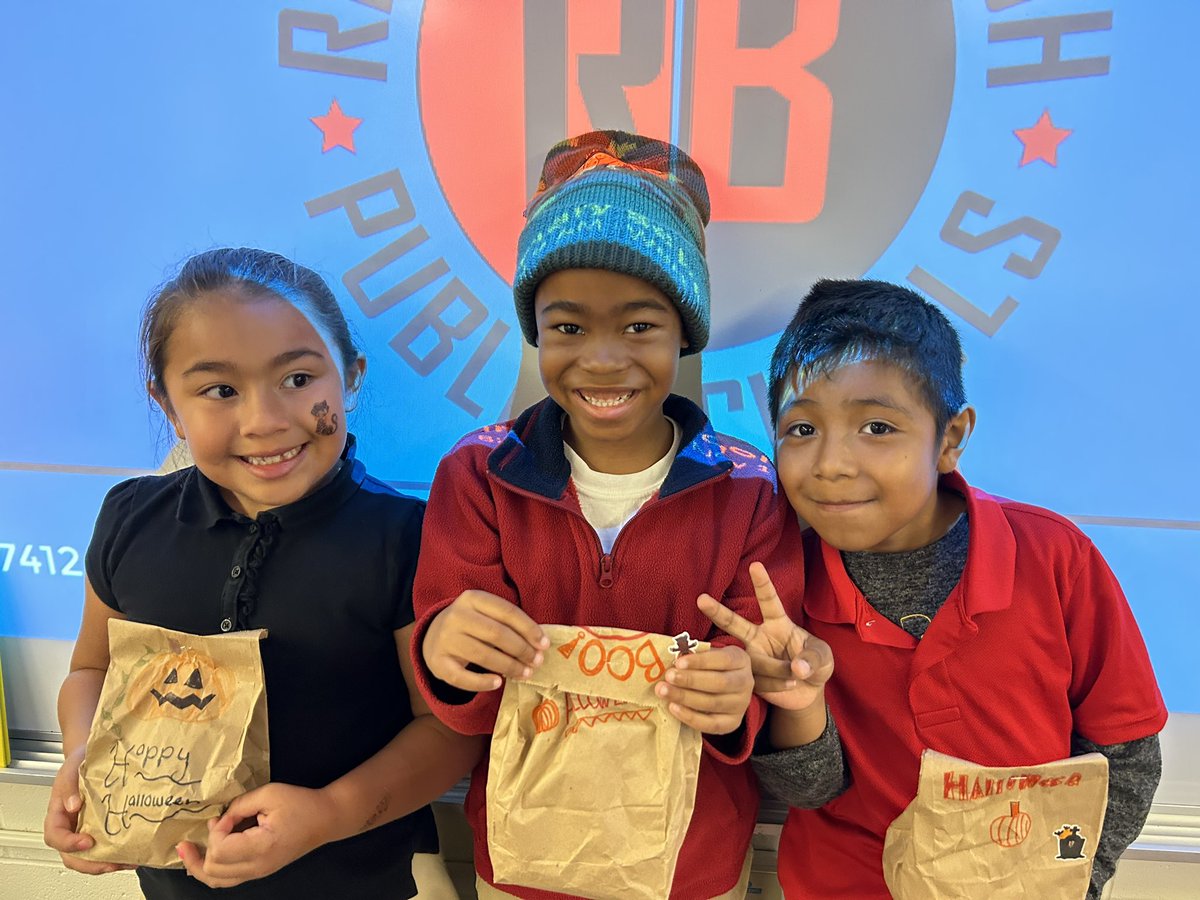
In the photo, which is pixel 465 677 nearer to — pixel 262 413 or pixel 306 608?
pixel 306 608

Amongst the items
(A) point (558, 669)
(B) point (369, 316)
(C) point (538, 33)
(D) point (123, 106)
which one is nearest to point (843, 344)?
(A) point (558, 669)

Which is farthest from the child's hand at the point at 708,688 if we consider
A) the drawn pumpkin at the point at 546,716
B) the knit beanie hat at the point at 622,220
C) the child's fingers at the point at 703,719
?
the knit beanie hat at the point at 622,220

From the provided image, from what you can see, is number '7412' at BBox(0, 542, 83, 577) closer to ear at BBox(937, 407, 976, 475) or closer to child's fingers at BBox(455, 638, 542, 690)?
child's fingers at BBox(455, 638, 542, 690)

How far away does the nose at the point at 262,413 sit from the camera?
903mm

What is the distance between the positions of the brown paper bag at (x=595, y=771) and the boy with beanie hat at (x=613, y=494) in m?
0.08

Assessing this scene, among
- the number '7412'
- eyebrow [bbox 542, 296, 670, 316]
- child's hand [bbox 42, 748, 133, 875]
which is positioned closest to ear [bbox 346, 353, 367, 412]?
eyebrow [bbox 542, 296, 670, 316]

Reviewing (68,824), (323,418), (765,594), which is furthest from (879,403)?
(68,824)

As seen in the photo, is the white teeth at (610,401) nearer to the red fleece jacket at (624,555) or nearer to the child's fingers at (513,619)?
the red fleece jacket at (624,555)

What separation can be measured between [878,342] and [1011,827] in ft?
2.08

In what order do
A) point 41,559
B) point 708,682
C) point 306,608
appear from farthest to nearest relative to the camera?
point 41,559, point 306,608, point 708,682

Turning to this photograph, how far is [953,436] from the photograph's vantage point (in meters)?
0.90

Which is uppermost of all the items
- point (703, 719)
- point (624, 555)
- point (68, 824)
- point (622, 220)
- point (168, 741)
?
point (622, 220)

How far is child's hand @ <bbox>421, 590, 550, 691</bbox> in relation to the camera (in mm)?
759

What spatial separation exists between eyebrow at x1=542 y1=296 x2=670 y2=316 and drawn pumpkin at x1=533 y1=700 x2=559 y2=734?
48 centimetres
